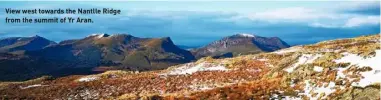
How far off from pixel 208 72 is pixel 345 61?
740 inches

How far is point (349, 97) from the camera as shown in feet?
100

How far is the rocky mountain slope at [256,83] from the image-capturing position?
3350 centimetres

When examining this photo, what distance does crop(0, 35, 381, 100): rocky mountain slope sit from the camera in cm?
3350

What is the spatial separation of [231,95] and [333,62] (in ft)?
35.1

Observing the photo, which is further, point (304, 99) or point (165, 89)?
point (165, 89)

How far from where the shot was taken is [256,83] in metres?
40.2

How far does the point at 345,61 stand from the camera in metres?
39.9

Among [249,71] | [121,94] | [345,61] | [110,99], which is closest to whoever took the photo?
[345,61]

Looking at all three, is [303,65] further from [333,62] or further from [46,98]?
[46,98]

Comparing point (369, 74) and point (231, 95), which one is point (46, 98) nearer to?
point (231, 95)

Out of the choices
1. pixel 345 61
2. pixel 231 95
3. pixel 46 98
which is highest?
pixel 345 61

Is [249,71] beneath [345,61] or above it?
beneath

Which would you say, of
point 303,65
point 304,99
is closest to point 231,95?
point 304,99

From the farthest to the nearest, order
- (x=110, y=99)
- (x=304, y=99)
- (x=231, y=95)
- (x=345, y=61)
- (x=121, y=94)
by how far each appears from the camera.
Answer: (x=121, y=94)
(x=110, y=99)
(x=345, y=61)
(x=231, y=95)
(x=304, y=99)
